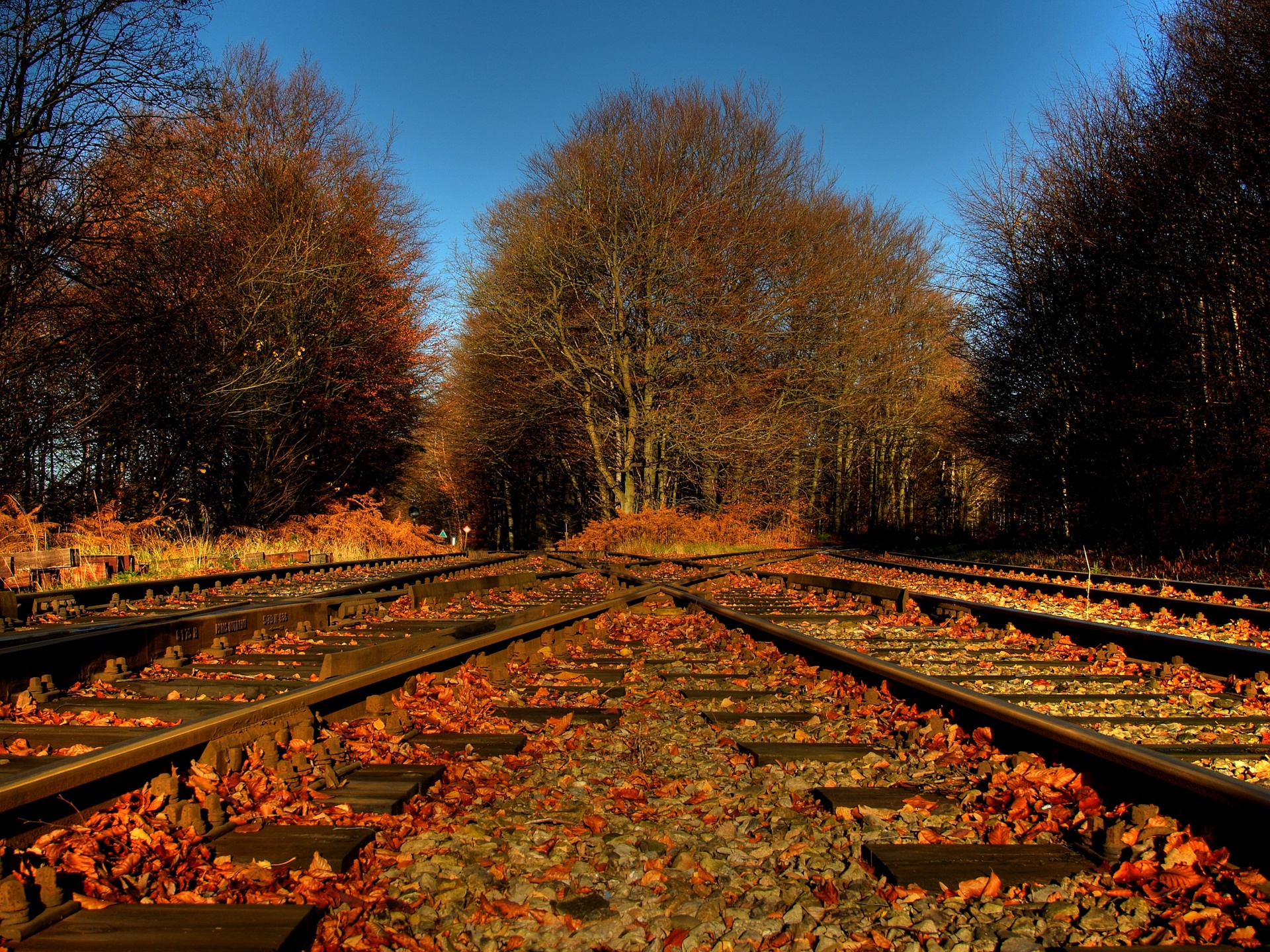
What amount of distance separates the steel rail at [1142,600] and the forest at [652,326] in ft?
17.2

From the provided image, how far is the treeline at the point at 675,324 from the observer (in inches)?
937

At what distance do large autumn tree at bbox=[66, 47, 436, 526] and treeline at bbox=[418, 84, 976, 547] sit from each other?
3.15m

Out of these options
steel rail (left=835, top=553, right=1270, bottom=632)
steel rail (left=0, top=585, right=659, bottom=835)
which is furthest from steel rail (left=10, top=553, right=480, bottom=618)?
steel rail (left=835, top=553, right=1270, bottom=632)

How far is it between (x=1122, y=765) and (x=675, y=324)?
22078mm

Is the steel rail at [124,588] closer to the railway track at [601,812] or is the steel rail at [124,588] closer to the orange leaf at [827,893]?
the railway track at [601,812]

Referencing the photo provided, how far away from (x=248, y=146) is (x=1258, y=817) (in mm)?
26684

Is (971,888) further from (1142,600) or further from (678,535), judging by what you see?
(678,535)

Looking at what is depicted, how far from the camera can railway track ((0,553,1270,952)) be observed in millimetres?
2066

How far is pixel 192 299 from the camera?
56.2 feet

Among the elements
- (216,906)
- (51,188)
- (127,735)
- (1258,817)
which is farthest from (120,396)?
(1258,817)

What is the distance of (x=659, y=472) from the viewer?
2633 centimetres

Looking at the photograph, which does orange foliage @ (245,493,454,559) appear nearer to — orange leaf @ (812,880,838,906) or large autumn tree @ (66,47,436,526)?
large autumn tree @ (66,47,436,526)

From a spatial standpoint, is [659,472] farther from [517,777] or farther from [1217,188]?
[517,777]

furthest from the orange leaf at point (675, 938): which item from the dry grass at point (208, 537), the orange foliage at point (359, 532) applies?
the orange foliage at point (359, 532)
